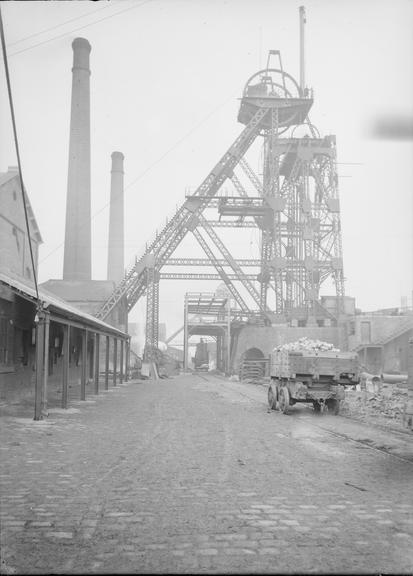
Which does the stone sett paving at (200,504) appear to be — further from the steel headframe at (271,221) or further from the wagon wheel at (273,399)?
the steel headframe at (271,221)

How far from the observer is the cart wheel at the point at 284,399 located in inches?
586

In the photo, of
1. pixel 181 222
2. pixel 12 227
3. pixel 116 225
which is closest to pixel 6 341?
pixel 12 227

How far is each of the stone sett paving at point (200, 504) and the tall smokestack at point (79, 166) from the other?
36023mm

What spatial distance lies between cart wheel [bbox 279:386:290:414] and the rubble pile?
1.95 meters

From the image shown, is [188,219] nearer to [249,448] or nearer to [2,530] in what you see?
[249,448]

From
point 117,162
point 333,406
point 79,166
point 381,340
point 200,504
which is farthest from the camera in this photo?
point 117,162

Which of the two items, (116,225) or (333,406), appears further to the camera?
(116,225)

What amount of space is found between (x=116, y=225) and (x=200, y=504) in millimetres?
58552

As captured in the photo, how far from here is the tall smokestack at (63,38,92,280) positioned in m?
44.5

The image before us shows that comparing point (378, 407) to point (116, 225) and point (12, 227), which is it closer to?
point (12, 227)

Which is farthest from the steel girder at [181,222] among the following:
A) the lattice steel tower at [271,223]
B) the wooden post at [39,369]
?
the wooden post at [39,369]

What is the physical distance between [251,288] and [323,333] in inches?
284

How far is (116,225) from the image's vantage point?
204 ft

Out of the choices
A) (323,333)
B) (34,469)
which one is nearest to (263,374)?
(323,333)
